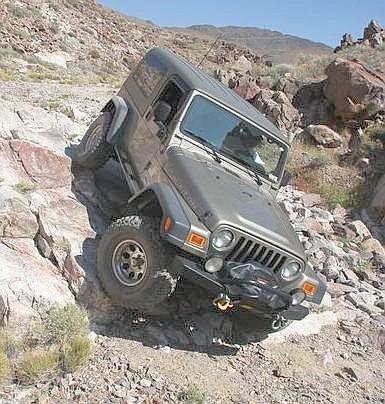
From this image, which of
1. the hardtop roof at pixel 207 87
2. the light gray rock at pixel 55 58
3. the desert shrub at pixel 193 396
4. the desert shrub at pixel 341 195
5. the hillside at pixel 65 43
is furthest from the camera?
the light gray rock at pixel 55 58

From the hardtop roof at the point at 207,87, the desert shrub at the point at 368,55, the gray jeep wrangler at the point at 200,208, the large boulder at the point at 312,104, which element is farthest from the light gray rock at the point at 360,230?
the desert shrub at the point at 368,55

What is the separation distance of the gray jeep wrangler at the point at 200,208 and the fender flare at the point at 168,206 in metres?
0.01

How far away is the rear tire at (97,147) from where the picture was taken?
7.23 metres

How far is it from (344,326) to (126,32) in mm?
39912

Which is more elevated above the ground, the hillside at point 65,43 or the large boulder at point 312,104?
the large boulder at point 312,104

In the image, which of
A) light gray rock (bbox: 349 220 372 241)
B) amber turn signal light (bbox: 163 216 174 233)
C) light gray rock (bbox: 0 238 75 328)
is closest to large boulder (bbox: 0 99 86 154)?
light gray rock (bbox: 0 238 75 328)

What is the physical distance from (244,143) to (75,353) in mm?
Result: 3085

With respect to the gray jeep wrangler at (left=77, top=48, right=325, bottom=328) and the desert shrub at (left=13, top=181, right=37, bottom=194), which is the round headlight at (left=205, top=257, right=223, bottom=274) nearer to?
the gray jeep wrangler at (left=77, top=48, right=325, bottom=328)

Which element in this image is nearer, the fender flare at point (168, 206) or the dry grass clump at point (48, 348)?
the dry grass clump at point (48, 348)

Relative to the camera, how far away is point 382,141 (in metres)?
13.8

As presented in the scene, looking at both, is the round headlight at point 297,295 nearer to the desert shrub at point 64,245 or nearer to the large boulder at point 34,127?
the desert shrub at point 64,245

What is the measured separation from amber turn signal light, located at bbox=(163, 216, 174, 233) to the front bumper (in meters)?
0.27

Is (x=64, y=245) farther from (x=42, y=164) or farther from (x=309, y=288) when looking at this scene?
(x=309, y=288)

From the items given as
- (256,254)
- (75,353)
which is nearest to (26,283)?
(75,353)
